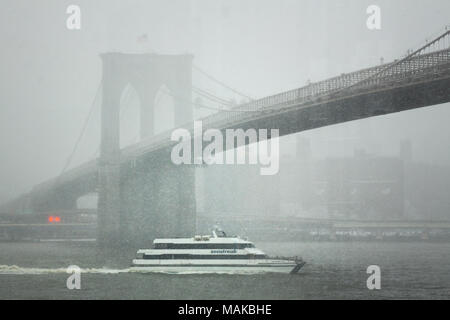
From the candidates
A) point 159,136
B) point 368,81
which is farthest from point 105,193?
point 368,81

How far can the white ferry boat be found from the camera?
40.7 m

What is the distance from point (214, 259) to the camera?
134 ft

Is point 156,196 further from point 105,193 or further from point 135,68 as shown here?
point 135,68

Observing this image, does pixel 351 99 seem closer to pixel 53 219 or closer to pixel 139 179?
pixel 139 179

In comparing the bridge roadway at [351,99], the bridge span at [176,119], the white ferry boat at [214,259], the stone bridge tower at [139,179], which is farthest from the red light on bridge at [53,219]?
the white ferry boat at [214,259]

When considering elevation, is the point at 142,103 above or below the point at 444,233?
above

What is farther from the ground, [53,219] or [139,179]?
[139,179]

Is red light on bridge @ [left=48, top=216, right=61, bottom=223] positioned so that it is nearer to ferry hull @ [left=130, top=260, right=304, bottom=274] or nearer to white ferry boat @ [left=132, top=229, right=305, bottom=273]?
white ferry boat @ [left=132, top=229, right=305, bottom=273]

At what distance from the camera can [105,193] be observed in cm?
6294

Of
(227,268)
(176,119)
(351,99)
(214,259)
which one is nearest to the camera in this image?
(227,268)

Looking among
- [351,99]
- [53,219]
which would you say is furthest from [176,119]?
[53,219]

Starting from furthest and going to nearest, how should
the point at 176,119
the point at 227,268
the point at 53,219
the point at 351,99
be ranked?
the point at 53,219 < the point at 176,119 < the point at 351,99 < the point at 227,268
